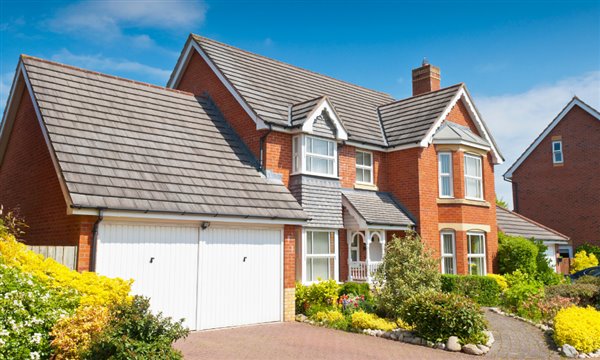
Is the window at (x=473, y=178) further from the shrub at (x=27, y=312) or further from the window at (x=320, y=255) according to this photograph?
the shrub at (x=27, y=312)

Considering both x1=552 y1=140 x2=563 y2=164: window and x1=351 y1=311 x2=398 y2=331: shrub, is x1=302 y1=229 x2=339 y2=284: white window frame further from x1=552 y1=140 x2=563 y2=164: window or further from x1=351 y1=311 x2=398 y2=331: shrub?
x1=552 y1=140 x2=563 y2=164: window

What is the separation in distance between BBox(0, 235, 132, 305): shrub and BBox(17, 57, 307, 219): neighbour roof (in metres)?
1.55

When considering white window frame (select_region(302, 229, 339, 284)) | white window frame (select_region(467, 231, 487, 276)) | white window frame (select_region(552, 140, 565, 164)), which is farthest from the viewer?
white window frame (select_region(552, 140, 565, 164))

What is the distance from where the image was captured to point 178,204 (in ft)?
46.5

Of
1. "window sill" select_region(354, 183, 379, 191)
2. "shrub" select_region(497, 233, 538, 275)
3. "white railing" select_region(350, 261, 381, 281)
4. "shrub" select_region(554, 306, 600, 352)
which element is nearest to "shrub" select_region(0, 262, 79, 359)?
"shrub" select_region(554, 306, 600, 352)

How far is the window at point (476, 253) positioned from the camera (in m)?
23.3

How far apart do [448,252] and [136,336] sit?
56.0 feet

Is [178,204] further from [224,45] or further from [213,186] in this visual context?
[224,45]

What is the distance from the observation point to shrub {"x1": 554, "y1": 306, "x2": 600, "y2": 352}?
1266cm

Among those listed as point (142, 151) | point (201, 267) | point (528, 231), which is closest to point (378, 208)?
point (201, 267)

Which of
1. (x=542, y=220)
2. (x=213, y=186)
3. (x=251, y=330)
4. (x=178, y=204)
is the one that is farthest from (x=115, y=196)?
(x=542, y=220)

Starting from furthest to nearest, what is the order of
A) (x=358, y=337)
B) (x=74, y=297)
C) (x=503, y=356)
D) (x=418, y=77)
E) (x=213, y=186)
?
(x=418, y=77), (x=213, y=186), (x=358, y=337), (x=503, y=356), (x=74, y=297)

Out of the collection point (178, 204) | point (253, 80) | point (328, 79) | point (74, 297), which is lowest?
point (74, 297)

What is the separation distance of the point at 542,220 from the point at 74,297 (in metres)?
33.6
